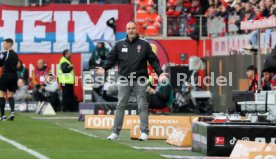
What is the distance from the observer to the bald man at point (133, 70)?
1933cm

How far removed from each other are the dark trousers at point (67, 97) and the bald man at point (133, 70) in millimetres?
14754

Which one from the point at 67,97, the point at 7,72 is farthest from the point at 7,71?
the point at 67,97

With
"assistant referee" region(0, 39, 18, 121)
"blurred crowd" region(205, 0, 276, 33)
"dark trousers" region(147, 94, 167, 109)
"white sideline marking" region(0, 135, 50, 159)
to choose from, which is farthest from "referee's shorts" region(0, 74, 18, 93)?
"blurred crowd" region(205, 0, 276, 33)

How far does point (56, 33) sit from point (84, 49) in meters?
1.14

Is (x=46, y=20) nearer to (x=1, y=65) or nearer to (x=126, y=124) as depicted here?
(x=1, y=65)

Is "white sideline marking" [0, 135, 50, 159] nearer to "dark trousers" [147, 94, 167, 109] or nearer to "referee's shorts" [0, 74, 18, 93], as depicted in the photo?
"referee's shorts" [0, 74, 18, 93]

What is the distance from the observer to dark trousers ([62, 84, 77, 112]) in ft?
112

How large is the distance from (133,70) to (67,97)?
1509 centimetres

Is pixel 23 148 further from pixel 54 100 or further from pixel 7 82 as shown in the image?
pixel 54 100

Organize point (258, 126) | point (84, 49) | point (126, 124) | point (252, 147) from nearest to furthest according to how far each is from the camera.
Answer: point (252, 147) → point (258, 126) → point (126, 124) → point (84, 49)

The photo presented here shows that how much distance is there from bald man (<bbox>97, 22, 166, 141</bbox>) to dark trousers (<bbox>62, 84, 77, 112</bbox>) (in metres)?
14.8

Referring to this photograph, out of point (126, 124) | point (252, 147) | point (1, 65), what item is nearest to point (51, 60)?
point (1, 65)

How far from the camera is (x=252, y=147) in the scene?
1334cm

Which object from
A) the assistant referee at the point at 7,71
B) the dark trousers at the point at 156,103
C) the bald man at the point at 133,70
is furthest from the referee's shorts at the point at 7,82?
the bald man at the point at 133,70
